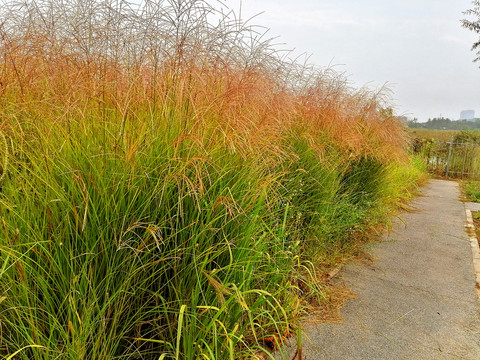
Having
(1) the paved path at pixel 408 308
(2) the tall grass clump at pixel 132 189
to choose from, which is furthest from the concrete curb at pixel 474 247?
(2) the tall grass clump at pixel 132 189

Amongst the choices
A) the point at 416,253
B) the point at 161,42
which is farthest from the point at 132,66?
the point at 416,253

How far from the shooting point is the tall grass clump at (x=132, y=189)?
62.6 inches

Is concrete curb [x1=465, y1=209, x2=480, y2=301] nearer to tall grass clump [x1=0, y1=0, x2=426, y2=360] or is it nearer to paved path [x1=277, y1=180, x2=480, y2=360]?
paved path [x1=277, y1=180, x2=480, y2=360]

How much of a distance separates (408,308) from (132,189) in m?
2.61

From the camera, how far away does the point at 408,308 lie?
10.0ft

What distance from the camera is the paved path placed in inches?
96.2

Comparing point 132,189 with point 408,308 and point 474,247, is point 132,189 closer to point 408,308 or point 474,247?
point 408,308

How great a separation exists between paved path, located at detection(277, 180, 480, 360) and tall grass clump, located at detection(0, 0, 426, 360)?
36cm

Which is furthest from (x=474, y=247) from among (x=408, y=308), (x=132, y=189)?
(x=132, y=189)

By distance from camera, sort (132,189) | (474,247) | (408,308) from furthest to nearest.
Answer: (474,247) < (408,308) < (132,189)

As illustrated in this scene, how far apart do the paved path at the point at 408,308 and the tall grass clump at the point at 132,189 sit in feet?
1.19

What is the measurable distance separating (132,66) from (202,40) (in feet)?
1.69

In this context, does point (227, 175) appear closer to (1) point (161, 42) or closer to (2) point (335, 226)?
(1) point (161, 42)

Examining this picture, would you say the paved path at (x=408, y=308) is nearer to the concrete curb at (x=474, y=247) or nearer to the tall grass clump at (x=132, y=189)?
the concrete curb at (x=474, y=247)
